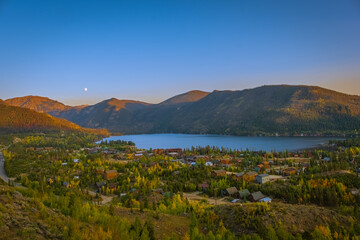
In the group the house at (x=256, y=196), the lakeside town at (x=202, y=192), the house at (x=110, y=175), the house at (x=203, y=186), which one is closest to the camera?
the lakeside town at (x=202, y=192)

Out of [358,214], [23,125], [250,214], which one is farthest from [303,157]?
[23,125]

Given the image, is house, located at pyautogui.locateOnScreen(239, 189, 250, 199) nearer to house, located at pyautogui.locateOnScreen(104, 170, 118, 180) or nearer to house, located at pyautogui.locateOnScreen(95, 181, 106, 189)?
house, located at pyautogui.locateOnScreen(95, 181, 106, 189)

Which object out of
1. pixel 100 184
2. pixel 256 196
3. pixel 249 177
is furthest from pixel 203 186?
pixel 100 184

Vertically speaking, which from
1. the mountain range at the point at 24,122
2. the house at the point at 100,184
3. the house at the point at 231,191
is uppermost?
the mountain range at the point at 24,122

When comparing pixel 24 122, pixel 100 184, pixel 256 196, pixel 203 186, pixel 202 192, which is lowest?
pixel 202 192

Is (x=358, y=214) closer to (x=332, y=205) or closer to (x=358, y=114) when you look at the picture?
(x=332, y=205)

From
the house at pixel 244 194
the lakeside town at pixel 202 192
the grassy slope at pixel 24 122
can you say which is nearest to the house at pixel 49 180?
the lakeside town at pixel 202 192

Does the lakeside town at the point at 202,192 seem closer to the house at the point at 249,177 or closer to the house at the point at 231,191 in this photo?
the house at the point at 249,177

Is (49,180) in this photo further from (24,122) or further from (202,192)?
(24,122)

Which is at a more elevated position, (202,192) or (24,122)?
(24,122)

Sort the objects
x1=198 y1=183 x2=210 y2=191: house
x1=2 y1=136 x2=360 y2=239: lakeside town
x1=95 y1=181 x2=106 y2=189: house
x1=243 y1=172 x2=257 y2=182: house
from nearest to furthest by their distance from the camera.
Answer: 1. x1=2 y1=136 x2=360 y2=239: lakeside town
2. x1=198 y1=183 x2=210 y2=191: house
3. x1=95 y1=181 x2=106 y2=189: house
4. x1=243 y1=172 x2=257 y2=182: house

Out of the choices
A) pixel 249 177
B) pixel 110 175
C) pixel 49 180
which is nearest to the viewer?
pixel 49 180

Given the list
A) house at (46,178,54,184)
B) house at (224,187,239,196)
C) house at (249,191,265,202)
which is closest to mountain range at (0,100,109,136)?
house at (46,178,54,184)
